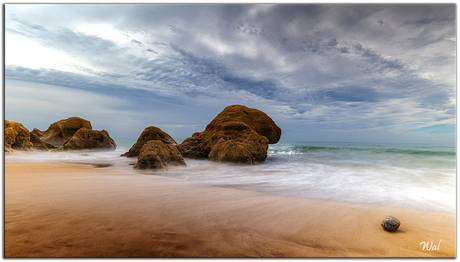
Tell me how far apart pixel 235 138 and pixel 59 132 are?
22.4m

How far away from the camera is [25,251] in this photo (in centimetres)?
173

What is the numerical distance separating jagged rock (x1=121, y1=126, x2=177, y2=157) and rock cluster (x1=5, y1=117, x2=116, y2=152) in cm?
680

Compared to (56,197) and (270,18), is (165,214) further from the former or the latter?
(270,18)

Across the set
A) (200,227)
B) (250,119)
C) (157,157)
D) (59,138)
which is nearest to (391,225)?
(200,227)

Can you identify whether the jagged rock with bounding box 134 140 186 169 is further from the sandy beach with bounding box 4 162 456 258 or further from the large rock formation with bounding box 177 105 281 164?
the sandy beach with bounding box 4 162 456 258

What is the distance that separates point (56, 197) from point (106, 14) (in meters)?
3.33

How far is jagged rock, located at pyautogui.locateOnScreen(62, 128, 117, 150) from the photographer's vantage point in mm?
16266

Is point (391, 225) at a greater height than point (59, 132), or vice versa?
point (59, 132)

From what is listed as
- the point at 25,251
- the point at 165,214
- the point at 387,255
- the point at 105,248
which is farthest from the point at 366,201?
the point at 25,251

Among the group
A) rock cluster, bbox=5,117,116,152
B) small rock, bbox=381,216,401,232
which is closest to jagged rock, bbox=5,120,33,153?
rock cluster, bbox=5,117,116,152

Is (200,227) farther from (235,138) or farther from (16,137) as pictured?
(16,137)

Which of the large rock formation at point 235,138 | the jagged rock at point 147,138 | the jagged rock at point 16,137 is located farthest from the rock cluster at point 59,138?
the large rock formation at point 235,138

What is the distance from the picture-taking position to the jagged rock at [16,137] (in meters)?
12.0

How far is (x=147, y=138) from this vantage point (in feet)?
41.5
